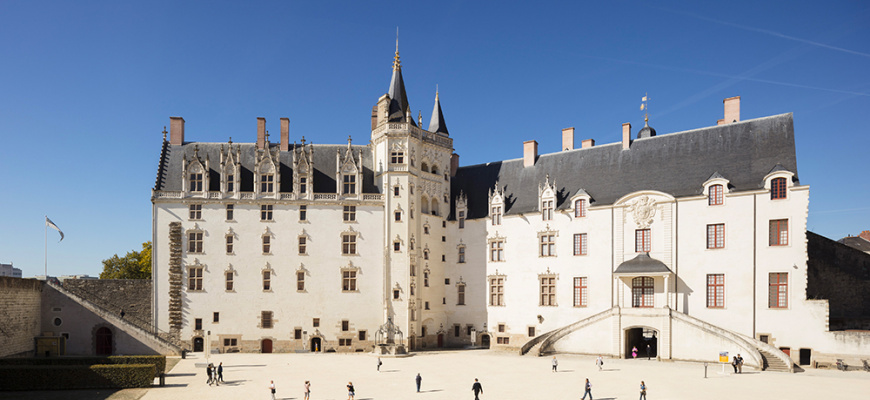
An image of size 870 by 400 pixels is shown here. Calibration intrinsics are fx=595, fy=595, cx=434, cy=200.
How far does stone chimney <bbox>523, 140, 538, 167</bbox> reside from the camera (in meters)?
47.8

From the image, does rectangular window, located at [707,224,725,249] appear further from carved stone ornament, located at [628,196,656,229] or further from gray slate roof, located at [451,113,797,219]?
carved stone ornament, located at [628,196,656,229]

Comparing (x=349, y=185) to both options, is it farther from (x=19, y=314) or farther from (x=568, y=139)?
(x=19, y=314)

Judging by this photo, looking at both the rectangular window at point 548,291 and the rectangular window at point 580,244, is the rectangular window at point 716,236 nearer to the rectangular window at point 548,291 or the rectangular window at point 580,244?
the rectangular window at point 580,244

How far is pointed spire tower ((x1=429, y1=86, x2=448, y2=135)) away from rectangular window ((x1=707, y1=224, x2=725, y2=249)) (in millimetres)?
22720

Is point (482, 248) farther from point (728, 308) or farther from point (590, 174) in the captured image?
point (728, 308)

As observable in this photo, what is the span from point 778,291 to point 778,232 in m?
3.41

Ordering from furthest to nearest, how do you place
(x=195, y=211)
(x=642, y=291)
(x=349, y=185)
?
(x=349, y=185) → (x=195, y=211) → (x=642, y=291)

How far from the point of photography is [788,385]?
89.9 ft

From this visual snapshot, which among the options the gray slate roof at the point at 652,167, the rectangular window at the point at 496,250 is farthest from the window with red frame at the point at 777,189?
the rectangular window at the point at 496,250

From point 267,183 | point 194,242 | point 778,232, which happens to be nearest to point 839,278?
point 778,232

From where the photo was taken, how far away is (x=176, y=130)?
Answer: 46.1m

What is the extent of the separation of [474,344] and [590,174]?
15.5m

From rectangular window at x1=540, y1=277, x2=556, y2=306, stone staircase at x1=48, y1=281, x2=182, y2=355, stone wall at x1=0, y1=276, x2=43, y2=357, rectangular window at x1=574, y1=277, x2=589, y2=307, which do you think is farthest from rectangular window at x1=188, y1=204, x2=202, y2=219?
rectangular window at x1=574, y1=277, x2=589, y2=307

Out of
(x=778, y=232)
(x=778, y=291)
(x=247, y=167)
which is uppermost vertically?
(x=247, y=167)
